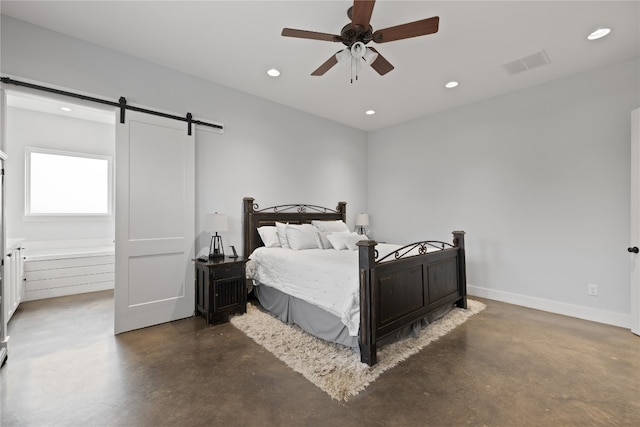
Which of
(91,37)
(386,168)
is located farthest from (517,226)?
(91,37)

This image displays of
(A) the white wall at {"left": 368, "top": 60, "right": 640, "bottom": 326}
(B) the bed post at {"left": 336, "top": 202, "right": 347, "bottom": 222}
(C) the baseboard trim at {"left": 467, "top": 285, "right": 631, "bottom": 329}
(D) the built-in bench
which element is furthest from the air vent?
A: (D) the built-in bench

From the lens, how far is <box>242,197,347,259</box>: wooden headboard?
4.04 meters

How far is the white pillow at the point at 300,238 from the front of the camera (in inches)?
152

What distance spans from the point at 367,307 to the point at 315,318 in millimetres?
Answer: 778

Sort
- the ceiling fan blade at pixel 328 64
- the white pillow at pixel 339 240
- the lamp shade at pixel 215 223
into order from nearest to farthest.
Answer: the ceiling fan blade at pixel 328 64, the lamp shade at pixel 215 223, the white pillow at pixel 339 240

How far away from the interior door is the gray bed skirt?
103 centimetres

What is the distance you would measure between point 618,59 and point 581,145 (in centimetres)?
97

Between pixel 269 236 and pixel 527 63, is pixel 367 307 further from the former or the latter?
pixel 527 63

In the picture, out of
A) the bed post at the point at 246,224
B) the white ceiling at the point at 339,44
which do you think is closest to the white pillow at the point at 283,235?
the bed post at the point at 246,224

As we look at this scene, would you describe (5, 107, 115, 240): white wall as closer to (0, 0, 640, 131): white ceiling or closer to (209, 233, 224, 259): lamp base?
(0, 0, 640, 131): white ceiling

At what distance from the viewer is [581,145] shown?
136 inches

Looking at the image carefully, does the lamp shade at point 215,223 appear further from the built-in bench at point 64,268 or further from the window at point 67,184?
the window at point 67,184

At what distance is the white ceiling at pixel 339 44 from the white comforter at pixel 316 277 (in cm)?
228

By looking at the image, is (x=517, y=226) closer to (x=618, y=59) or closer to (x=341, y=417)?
(x=618, y=59)
